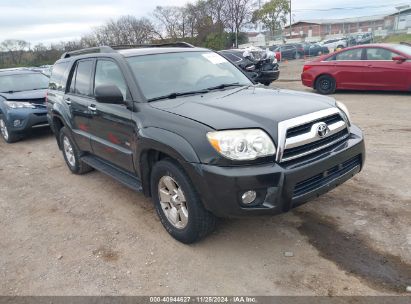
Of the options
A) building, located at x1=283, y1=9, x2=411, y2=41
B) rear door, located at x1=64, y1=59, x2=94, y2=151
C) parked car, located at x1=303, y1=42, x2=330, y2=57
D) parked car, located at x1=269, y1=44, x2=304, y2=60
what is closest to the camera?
rear door, located at x1=64, y1=59, x2=94, y2=151

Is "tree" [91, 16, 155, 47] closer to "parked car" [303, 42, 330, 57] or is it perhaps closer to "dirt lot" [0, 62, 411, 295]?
"parked car" [303, 42, 330, 57]

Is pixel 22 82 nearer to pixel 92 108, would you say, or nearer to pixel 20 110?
pixel 20 110

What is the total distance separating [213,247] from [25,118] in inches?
252

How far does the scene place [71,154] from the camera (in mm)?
5930

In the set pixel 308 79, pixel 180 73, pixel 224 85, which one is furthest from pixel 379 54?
pixel 180 73

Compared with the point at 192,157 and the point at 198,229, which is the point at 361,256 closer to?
the point at 198,229

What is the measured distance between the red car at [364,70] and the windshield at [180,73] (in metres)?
7.05

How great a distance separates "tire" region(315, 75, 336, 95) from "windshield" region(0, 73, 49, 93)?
7.85m

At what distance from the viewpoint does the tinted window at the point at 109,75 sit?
13.4 feet

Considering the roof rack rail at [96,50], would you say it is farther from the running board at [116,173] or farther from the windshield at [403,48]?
the windshield at [403,48]

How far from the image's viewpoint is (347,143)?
3.55m

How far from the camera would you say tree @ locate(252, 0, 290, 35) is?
179 ft

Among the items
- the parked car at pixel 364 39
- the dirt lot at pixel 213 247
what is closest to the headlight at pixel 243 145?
the dirt lot at pixel 213 247

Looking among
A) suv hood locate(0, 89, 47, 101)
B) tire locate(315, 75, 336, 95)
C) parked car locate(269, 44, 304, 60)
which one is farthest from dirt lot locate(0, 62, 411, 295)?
parked car locate(269, 44, 304, 60)
